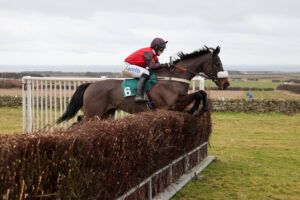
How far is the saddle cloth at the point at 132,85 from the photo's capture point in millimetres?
7465

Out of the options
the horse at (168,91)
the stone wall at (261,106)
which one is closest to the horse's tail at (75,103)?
the horse at (168,91)

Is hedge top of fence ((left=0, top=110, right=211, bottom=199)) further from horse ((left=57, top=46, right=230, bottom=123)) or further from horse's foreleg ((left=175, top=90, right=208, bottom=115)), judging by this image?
horse ((left=57, top=46, right=230, bottom=123))

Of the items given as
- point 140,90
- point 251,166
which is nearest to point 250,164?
point 251,166

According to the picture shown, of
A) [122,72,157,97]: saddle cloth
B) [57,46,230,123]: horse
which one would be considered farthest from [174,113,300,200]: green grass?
[122,72,157,97]: saddle cloth

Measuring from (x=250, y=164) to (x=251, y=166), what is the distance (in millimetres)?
213

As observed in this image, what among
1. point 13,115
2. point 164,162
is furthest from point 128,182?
point 13,115

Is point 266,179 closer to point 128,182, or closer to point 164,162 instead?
point 164,162

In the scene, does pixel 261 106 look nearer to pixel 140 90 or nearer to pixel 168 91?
pixel 168 91

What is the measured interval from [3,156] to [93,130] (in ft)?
3.56

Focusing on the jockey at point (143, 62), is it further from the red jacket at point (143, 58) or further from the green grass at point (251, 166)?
the green grass at point (251, 166)

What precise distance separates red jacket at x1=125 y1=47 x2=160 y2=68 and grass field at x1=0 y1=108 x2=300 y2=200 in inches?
76.0

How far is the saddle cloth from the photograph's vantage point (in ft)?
24.5

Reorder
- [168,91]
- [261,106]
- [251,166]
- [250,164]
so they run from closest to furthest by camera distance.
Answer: [168,91] < [251,166] < [250,164] < [261,106]

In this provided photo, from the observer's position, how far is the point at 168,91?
739cm
